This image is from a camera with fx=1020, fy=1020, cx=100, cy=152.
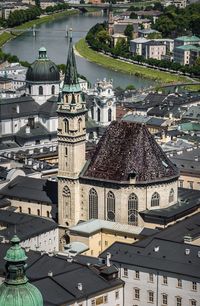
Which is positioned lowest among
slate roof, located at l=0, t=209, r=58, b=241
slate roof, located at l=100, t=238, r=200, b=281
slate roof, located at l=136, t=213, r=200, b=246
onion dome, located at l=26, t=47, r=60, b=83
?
slate roof, located at l=0, t=209, r=58, b=241

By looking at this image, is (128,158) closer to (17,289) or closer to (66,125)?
(66,125)

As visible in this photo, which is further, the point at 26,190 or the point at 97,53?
the point at 97,53

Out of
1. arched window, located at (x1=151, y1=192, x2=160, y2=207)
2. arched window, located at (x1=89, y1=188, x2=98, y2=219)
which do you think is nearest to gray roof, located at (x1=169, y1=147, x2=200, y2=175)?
arched window, located at (x1=151, y1=192, x2=160, y2=207)

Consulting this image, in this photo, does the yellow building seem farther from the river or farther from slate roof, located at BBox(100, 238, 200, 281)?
the river

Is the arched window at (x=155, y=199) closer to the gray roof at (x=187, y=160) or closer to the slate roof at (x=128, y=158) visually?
the slate roof at (x=128, y=158)

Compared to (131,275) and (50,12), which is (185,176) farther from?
(50,12)

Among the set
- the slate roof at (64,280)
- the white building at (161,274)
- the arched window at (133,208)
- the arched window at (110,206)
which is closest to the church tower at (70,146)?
the arched window at (110,206)

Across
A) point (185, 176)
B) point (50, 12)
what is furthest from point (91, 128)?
point (50, 12)
